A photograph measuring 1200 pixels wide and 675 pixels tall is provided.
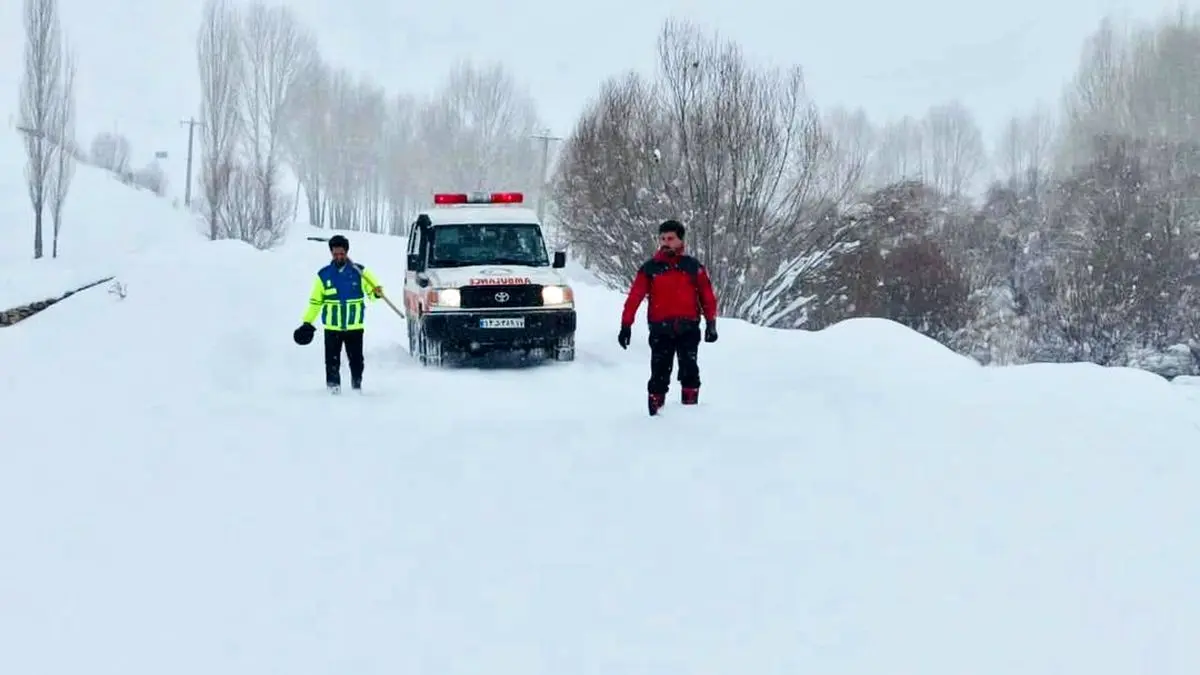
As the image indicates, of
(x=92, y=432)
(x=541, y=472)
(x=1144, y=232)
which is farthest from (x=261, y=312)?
(x=1144, y=232)

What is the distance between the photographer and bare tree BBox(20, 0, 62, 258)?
4388 centimetres

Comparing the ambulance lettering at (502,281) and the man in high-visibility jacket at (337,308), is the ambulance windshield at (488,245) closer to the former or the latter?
the ambulance lettering at (502,281)

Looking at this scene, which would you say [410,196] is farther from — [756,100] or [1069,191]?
[756,100]

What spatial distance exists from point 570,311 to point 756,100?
15985 millimetres

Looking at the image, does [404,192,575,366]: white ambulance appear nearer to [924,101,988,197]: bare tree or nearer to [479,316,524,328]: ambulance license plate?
[479,316,524,328]: ambulance license plate

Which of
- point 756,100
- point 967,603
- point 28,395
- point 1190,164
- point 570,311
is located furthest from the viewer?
point 1190,164

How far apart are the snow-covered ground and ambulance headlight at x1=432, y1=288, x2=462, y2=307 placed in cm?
169

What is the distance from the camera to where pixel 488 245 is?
44.5 feet

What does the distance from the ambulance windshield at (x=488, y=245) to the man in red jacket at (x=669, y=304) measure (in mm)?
4545

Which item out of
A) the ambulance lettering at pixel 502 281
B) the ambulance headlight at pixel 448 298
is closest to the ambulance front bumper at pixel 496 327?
the ambulance headlight at pixel 448 298

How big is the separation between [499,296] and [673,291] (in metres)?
3.95

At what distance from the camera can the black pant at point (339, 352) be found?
10.6 m

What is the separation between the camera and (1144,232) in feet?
117

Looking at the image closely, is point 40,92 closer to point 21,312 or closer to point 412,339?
point 21,312
